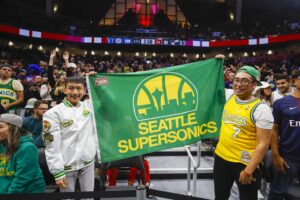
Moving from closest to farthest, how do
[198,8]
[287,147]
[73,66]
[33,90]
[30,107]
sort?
[287,147]
[30,107]
[73,66]
[33,90]
[198,8]

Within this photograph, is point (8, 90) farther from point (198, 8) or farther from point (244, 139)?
point (198, 8)

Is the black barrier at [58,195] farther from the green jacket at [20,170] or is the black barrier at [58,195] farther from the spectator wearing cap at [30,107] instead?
the spectator wearing cap at [30,107]

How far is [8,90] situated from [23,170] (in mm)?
2790

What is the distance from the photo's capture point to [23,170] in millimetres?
2242

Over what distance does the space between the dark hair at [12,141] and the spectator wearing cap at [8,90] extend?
247cm

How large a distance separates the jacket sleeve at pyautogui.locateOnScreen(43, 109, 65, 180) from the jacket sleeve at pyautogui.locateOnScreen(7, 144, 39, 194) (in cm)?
23

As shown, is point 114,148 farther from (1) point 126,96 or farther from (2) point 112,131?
(1) point 126,96

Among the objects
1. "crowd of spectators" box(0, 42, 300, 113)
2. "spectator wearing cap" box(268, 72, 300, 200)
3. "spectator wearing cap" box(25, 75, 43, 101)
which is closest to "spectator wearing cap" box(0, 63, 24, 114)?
"crowd of spectators" box(0, 42, 300, 113)

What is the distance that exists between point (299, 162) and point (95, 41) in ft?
83.7

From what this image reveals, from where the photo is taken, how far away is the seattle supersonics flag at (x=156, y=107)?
278 cm

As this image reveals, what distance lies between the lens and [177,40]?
27.6m

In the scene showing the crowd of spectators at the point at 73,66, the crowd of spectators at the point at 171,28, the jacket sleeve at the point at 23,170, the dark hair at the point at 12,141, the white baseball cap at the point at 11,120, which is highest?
the crowd of spectators at the point at 171,28

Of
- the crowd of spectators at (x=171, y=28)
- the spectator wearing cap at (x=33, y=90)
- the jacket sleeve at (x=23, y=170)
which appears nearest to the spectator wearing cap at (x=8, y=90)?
the spectator wearing cap at (x=33, y=90)

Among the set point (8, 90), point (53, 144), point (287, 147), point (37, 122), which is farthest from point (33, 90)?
point (287, 147)
